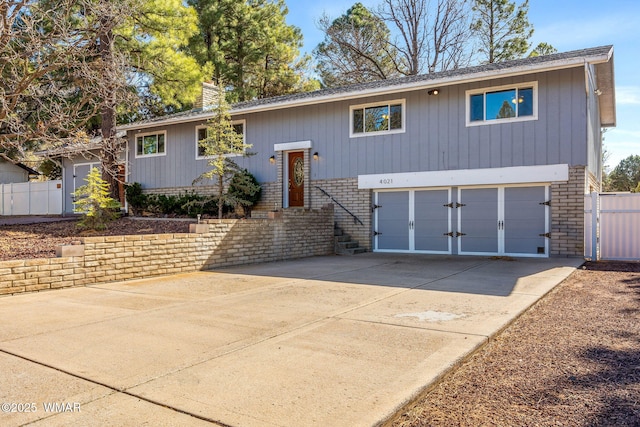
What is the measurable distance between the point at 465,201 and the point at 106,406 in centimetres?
1103

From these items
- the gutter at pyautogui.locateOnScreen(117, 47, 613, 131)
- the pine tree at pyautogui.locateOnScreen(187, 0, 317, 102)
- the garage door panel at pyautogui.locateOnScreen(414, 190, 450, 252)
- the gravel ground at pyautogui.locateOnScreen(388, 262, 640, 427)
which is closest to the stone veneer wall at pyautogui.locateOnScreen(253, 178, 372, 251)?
the garage door panel at pyautogui.locateOnScreen(414, 190, 450, 252)

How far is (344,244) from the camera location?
13258 mm

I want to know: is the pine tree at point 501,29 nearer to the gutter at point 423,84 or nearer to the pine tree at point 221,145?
the gutter at point 423,84

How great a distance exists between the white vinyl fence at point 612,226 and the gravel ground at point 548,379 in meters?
5.81

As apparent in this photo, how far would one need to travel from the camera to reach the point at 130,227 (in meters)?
13.1

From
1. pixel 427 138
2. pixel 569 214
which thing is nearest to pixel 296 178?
pixel 427 138

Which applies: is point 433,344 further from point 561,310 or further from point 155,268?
point 155,268

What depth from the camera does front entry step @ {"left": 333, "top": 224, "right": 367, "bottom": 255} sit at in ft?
43.0

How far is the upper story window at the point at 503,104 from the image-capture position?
11.5 meters

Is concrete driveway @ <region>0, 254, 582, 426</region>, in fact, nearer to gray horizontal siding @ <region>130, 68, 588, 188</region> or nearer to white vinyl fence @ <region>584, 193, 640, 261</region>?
white vinyl fence @ <region>584, 193, 640, 261</region>

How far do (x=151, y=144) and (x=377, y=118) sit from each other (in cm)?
955

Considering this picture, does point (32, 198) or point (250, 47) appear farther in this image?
point (250, 47)

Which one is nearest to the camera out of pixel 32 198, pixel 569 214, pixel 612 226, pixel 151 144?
pixel 612 226

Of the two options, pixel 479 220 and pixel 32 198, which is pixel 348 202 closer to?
pixel 479 220
